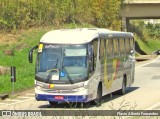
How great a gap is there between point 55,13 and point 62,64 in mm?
36245

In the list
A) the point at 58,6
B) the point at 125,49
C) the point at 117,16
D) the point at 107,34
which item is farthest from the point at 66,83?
the point at 117,16

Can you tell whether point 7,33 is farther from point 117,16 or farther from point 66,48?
point 66,48

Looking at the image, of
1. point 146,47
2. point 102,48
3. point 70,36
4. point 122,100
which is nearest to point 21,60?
point 122,100

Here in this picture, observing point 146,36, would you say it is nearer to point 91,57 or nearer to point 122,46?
point 122,46

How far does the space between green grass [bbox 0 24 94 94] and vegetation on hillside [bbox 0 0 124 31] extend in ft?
4.66

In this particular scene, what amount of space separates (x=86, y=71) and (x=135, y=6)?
50.9m

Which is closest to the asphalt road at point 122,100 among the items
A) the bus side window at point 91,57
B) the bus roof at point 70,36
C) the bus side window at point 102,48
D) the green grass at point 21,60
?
the green grass at point 21,60

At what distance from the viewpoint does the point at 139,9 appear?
228ft

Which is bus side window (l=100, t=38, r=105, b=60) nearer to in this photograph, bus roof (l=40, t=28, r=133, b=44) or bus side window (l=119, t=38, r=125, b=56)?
bus roof (l=40, t=28, r=133, b=44)

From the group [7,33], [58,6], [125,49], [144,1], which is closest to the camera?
[125,49]

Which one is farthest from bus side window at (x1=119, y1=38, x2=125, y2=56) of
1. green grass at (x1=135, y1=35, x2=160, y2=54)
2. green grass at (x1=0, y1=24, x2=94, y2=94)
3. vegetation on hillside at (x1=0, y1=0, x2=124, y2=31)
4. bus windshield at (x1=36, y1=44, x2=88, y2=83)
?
green grass at (x1=135, y1=35, x2=160, y2=54)

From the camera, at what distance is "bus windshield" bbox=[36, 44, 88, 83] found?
19375 millimetres

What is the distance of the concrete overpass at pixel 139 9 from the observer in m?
67.5

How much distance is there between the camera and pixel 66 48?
19.7 m
